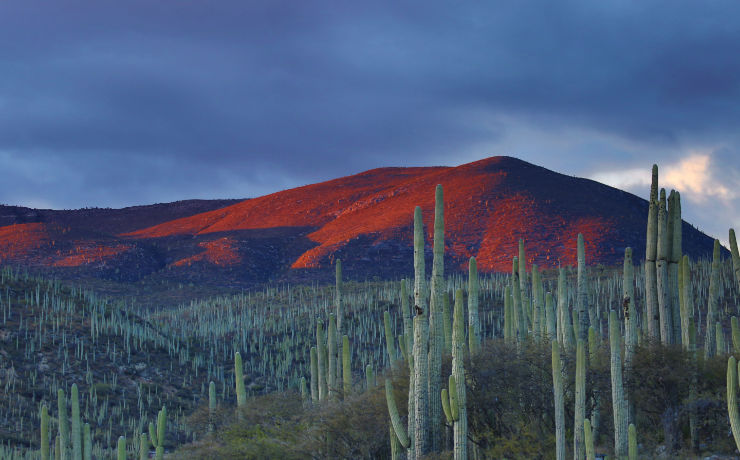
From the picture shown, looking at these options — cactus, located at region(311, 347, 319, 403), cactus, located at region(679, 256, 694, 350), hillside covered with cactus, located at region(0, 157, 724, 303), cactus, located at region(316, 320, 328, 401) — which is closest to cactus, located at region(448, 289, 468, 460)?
cactus, located at region(679, 256, 694, 350)

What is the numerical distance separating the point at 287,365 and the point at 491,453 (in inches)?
1109

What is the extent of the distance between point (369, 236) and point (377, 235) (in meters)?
0.89

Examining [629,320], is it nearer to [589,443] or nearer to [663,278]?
[663,278]

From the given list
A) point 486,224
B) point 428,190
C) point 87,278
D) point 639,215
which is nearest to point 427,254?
point 486,224

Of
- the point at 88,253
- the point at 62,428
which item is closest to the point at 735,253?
the point at 62,428

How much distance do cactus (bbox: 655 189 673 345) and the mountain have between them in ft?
181

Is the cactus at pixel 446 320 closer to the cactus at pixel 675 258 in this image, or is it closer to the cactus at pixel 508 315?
the cactus at pixel 508 315

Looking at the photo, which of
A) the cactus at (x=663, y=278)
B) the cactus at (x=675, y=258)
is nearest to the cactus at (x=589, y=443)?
the cactus at (x=663, y=278)

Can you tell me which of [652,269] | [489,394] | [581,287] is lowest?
[489,394]

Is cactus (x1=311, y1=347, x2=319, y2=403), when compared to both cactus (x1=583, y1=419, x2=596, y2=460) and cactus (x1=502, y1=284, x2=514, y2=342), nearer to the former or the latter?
cactus (x1=502, y1=284, x2=514, y2=342)

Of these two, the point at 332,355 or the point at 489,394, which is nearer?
the point at 489,394

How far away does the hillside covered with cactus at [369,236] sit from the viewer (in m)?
83.2

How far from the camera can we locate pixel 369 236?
8931 centimetres

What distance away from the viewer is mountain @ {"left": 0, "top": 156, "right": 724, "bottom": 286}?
8325 centimetres
